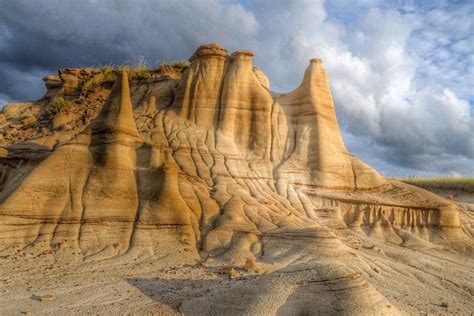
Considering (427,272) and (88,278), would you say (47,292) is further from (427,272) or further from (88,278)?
(427,272)

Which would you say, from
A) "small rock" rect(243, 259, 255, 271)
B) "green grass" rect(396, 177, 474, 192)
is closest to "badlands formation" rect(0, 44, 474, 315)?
"small rock" rect(243, 259, 255, 271)

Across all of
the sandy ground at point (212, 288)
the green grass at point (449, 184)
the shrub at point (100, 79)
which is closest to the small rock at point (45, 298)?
the sandy ground at point (212, 288)

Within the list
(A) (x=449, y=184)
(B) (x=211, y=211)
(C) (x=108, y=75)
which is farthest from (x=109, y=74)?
(A) (x=449, y=184)

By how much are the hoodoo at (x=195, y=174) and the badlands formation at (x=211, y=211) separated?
2.1 inches

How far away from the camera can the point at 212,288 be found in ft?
24.7

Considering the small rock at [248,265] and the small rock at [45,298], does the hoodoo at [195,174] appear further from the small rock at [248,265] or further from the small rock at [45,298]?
the small rock at [45,298]

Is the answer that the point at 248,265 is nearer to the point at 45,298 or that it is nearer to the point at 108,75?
the point at 45,298

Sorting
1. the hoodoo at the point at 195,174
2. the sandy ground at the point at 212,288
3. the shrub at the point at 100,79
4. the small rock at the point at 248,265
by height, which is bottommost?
the sandy ground at the point at 212,288

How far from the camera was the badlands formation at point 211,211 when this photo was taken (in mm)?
7262

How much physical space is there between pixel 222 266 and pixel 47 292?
3823 millimetres

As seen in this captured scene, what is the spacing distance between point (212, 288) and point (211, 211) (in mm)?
4620

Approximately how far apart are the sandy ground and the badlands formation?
0.13 ft

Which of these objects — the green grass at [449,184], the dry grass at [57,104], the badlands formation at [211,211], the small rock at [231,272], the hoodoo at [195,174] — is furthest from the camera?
the green grass at [449,184]

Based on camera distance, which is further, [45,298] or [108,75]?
[108,75]
